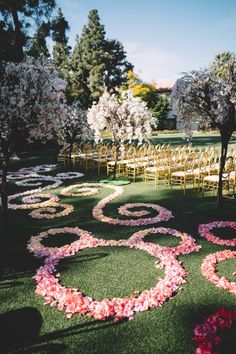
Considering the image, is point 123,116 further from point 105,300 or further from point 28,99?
point 105,300

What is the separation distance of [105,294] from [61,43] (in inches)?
1708

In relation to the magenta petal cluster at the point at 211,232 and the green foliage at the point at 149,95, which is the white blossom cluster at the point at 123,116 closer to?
the magenta petal cluster at the point at 211,232

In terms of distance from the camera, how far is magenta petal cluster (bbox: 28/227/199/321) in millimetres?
4895

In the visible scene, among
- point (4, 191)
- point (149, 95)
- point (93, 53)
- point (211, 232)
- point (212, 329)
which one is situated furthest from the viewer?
point (149, 95)

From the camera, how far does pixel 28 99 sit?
7.38 m

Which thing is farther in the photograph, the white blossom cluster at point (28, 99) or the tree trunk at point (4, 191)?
the tree trunk at point (4, 191)

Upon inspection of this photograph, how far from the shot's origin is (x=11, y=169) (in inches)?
790

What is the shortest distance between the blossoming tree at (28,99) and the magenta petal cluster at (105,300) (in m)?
2.83

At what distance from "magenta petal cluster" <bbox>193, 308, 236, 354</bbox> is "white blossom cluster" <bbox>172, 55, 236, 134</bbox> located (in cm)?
571

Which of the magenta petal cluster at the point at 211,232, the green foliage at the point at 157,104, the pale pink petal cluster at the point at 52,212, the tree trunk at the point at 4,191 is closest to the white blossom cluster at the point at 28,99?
the tree trunk at the point at 4,191

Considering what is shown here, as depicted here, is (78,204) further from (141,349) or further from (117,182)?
(141,349)

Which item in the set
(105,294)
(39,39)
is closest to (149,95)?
(39,39)

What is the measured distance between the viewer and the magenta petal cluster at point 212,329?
3.97m

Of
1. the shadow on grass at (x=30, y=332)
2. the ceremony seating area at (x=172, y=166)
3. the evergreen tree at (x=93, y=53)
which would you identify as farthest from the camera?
the evergreen tree at (x=93, y=53)
